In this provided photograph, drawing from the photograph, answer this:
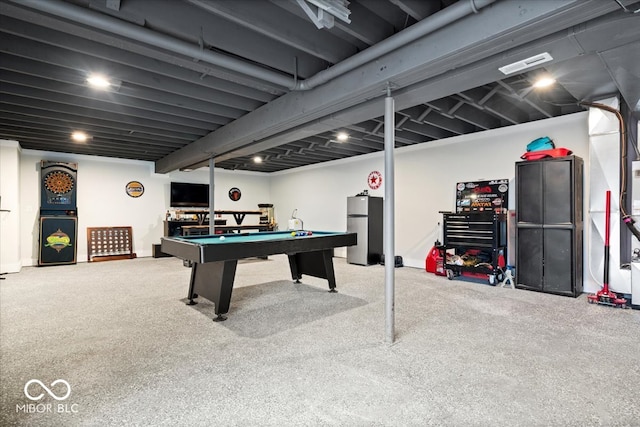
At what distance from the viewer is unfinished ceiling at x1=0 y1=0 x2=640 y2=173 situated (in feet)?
7.16

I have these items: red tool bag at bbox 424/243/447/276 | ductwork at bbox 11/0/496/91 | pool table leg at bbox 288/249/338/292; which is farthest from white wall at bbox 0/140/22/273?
red tool bag at bbox 424/243/447/276

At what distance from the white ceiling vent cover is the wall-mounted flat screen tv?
28.3ft

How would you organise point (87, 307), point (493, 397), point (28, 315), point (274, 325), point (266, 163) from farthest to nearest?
point (266, 163) → point (87, 307) → point (28, 315) → point (274, 325) → point (493, 397)

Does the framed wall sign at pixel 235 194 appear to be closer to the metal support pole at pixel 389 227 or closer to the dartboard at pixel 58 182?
the dartboard at pixel 58 182

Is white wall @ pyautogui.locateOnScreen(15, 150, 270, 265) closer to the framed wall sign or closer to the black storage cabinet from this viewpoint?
the framed wall sign

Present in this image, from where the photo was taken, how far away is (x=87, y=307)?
3998 millimetres

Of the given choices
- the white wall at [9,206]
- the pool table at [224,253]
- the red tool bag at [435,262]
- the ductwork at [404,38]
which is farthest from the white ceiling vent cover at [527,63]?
the white wall at [9,206]

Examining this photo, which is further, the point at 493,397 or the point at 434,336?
the point at 434,336

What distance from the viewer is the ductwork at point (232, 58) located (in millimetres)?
2113

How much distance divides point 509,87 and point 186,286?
5.19m

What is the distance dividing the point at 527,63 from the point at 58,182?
9.07 meters

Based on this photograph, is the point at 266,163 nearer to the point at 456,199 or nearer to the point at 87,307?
the point at 456,199

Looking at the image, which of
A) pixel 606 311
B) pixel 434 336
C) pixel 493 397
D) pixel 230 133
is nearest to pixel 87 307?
pixel 230 133

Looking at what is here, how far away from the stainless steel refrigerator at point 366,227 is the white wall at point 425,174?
429 millimetres
